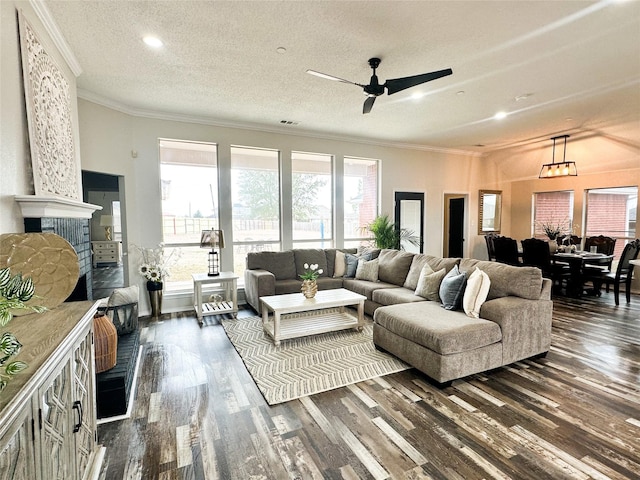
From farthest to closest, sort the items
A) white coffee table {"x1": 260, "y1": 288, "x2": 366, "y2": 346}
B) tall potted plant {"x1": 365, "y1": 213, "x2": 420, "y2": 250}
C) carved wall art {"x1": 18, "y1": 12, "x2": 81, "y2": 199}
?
tall potted plant {"x1": 365, "y1": 213, "x2": 420, "y2": 250} → white coffee table {"x1": 260, "y1": 288, "x2": 366, "y2": 346} → carved wall art {"x1": 18, "y1": 12, "x2": 81, "y2": 199}

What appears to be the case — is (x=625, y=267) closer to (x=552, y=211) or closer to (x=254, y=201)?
(x=552, y=211)

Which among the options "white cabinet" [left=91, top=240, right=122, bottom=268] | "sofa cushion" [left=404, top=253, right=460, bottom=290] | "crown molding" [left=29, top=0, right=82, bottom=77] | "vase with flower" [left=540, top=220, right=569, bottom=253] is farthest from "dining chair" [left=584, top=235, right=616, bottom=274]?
"white cabinet" [left=91, top=240, right=122, bottom=268]

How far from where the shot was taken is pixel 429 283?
3795mm

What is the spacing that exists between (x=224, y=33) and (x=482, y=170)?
7.16m

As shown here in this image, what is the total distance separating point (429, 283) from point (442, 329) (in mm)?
1150

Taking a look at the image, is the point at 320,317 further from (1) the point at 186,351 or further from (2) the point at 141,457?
(2) the point at 141,457

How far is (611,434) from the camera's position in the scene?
208 cm

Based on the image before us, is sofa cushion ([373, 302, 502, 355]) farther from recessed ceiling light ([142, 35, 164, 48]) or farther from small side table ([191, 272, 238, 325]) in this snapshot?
recessed ceiling light ([142, 35, 164, 48])

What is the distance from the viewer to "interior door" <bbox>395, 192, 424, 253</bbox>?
710 cm

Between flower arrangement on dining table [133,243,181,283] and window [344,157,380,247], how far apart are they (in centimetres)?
331

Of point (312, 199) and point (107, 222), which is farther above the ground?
point (312, 199)

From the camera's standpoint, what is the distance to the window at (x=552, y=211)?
22.9 feet

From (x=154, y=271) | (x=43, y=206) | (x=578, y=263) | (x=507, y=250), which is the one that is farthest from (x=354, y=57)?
(x=578, y=263)

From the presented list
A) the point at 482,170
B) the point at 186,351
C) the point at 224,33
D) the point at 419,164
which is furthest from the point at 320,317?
the point at 482,170
